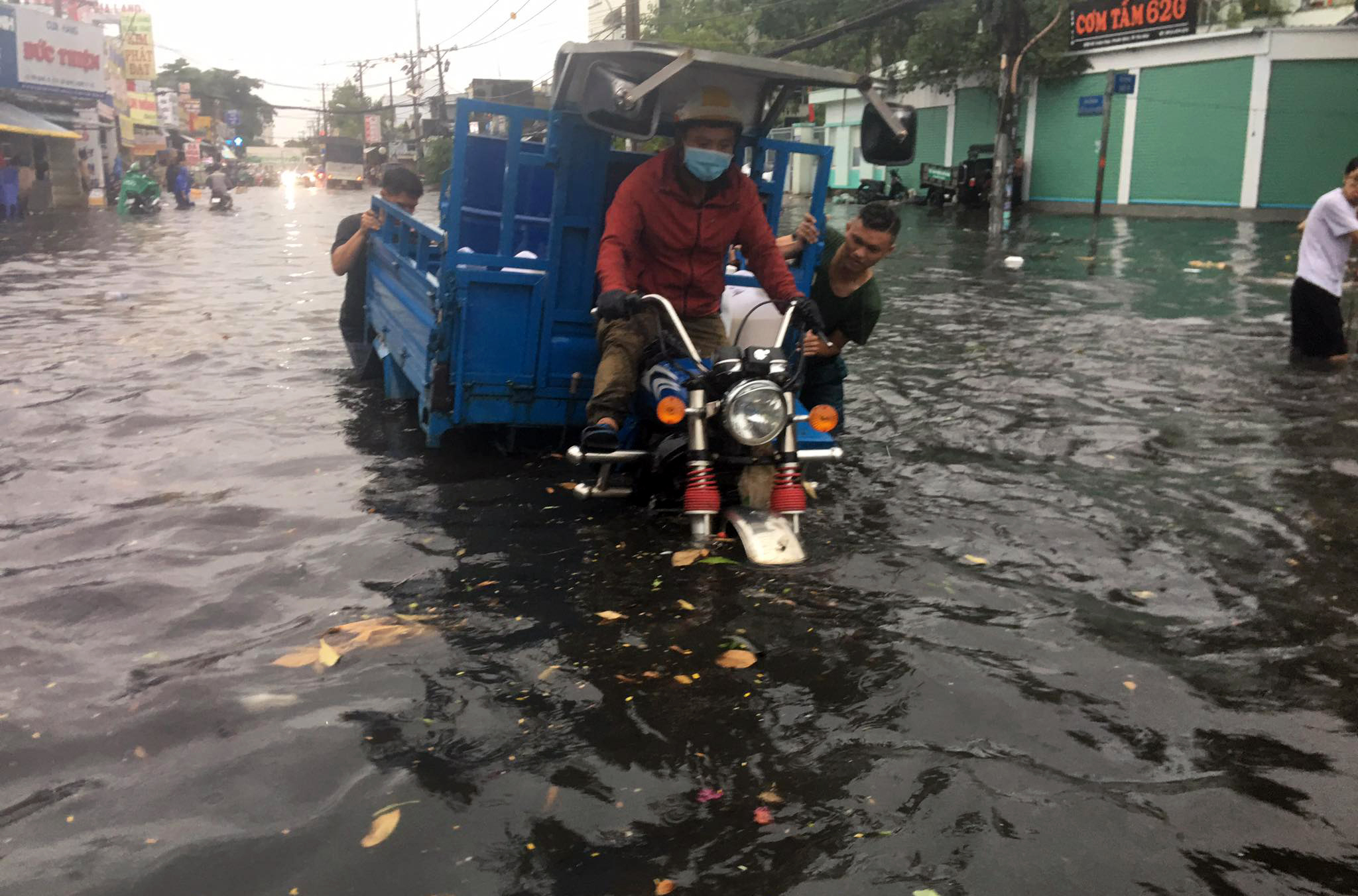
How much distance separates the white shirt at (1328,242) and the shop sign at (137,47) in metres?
62.4

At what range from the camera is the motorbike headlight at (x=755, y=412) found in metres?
4.59

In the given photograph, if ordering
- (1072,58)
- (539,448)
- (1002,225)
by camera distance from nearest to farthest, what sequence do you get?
(539,448) < (1002,225) < (1072,58)

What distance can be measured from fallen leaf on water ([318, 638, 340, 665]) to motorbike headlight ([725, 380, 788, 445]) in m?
1.74

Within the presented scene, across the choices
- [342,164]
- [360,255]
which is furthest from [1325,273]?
[342,164]

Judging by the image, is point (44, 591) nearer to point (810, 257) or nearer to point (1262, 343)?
point (810, 257)

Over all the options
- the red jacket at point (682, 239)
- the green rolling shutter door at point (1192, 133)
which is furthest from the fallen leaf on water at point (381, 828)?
the green rolling shutter door at point (1192, 133)

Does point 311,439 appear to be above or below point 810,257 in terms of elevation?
below

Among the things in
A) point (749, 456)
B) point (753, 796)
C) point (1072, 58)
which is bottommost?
point (753, 796)

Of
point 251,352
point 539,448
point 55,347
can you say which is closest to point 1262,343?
point 539,448

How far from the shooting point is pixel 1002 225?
83.6 feet

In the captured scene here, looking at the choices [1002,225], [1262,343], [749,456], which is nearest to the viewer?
[749,456]

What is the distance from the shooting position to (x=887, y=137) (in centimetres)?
557

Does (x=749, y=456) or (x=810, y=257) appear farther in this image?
(x=810, y=257)

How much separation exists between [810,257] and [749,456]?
245cm
